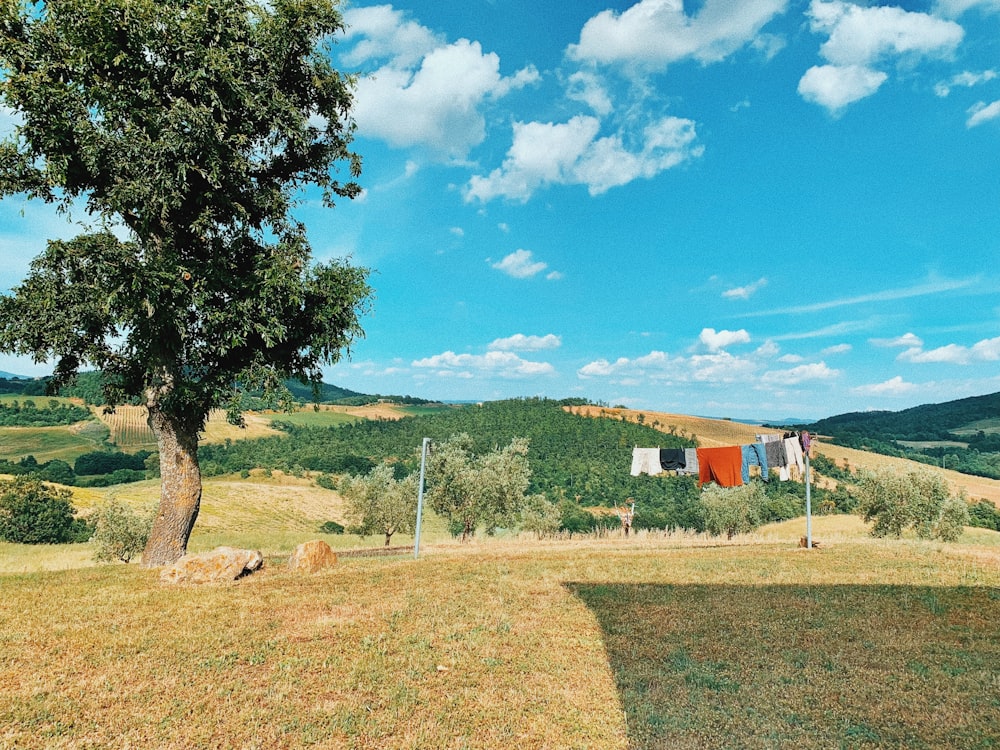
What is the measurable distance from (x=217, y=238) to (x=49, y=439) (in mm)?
126540

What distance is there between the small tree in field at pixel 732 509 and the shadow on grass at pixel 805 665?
5246 cm

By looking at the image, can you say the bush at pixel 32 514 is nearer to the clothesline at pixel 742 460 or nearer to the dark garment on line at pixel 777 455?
the clothesline at pixel 742 460

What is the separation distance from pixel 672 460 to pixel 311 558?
24541 millimetres

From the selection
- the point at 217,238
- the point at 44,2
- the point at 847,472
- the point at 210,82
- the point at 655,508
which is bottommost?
the point at 655,508

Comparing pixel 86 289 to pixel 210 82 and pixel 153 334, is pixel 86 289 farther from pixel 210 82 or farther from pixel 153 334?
pixel 210 82

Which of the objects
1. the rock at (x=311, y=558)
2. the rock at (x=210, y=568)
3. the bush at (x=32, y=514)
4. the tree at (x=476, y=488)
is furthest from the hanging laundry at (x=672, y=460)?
the bush at (x=32, y=514)

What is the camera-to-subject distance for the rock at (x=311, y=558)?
1548 centimetres

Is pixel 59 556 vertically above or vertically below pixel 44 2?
below

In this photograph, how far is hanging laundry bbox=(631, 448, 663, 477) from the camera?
113 feet

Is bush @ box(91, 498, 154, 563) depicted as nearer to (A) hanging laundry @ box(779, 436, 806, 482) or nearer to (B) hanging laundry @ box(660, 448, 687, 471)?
(B) hanging laundry @ box(660, 448, 687, 471)

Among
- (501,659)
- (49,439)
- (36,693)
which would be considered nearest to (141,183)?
(36,693)

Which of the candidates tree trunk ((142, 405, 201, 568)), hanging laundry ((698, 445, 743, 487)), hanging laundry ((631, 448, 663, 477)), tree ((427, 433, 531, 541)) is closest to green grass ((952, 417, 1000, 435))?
hanging laundry ((698, 445, 743, 487))

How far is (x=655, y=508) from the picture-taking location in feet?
294

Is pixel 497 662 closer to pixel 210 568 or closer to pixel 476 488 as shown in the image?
pixel 210 568
